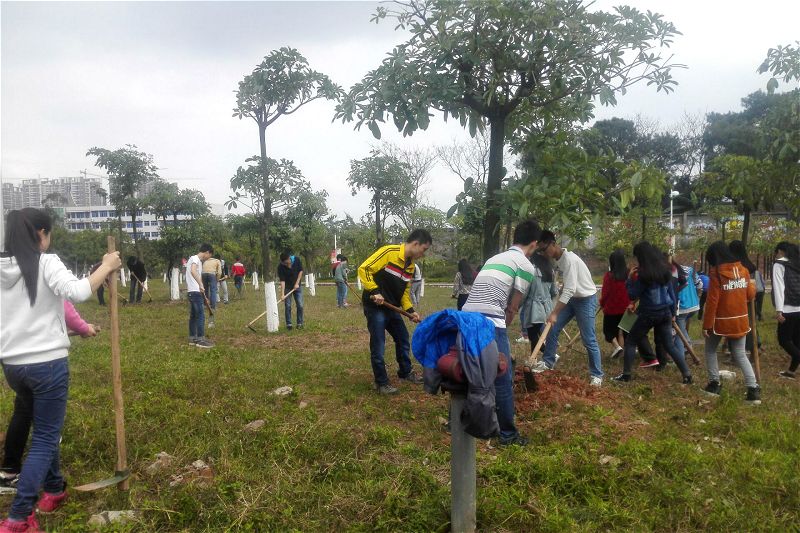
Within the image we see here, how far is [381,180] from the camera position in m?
17.9

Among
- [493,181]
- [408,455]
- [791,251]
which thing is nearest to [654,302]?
[791,251]

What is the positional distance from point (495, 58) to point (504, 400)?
2903mm

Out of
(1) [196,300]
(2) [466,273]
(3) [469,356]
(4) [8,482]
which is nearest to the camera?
(3) [469,356]

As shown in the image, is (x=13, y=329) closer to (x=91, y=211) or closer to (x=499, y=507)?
(x=499, y=507)

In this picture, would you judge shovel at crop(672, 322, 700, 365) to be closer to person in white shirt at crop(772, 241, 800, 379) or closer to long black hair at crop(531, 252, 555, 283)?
person in white shirt at crop(772, 241, 800, 379)

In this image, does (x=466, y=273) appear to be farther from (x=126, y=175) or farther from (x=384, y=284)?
(x=126, y=175)

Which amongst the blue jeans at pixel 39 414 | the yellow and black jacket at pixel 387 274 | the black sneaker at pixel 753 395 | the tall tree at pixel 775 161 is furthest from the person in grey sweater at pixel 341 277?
the blue jeans at pixel 39 414

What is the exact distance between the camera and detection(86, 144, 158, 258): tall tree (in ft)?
57.6

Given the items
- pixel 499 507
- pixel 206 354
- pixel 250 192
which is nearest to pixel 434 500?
pixel 499 507

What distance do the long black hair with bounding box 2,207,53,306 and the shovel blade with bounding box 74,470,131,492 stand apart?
1202 millimetres

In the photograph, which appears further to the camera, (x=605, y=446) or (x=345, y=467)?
(x=605, y=446)

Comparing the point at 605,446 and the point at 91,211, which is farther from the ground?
the point at 91,211

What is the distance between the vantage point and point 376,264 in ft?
18.5

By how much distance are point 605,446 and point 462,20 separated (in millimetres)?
3566
